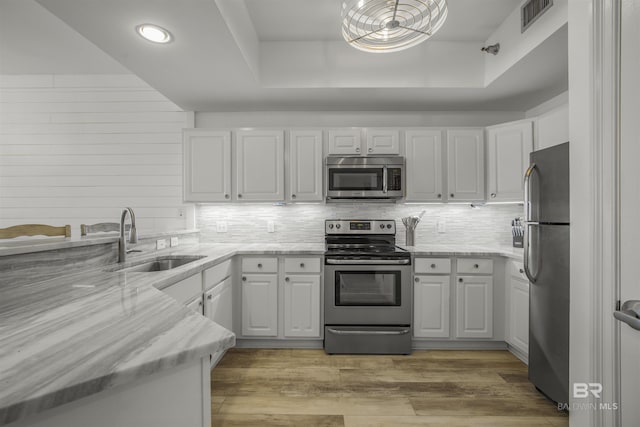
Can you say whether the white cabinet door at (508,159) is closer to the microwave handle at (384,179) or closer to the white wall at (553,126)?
the white wall at (553,126)

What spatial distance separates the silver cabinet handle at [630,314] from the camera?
77cm

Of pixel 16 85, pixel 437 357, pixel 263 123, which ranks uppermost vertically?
pixel 16 85

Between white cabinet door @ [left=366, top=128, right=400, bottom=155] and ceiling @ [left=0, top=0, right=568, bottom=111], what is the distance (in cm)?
39

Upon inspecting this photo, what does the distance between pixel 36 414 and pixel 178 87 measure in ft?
9.63

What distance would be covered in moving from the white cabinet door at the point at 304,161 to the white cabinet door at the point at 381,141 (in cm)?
54

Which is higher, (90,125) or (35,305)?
(90,125)

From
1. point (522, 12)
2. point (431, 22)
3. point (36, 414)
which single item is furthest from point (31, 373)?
point (522, 12)

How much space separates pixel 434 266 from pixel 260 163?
6.77ft

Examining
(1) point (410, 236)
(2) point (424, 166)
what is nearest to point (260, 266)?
(1) point (410, 236)

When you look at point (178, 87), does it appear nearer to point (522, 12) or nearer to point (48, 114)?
point (48, 114)

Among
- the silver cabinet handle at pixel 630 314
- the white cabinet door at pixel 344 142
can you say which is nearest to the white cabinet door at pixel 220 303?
the white cabinet door at pixel 344 142

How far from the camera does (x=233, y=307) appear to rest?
278 cm

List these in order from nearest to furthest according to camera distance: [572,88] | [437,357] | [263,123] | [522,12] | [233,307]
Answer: [572,88], [522,12], [437,357], [233,307], [263,123]

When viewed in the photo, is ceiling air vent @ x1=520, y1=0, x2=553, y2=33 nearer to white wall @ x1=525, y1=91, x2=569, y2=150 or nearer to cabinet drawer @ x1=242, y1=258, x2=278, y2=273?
white wall @ x1=525, y1=91, x2=569, y2=150
